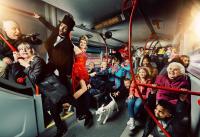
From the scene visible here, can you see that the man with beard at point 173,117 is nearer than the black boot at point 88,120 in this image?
Yes

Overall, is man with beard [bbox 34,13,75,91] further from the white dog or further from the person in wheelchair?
the white dog

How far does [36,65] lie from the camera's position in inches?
58.2

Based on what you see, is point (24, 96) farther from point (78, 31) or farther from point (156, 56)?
point (156, 56)

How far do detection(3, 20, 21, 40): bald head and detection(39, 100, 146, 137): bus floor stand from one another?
0.95 meters

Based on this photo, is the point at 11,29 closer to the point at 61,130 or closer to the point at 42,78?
the point at 42,78

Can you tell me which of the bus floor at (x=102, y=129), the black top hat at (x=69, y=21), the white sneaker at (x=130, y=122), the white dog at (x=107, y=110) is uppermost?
the black top hat at (x=69, y=21)

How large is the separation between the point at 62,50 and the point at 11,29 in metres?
0.49

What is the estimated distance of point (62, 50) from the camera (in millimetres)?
1630

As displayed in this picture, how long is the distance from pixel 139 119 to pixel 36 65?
1197 mm

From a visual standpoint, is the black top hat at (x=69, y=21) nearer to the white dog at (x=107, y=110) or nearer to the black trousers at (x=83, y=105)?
the black trousers at (x=83, y=105)

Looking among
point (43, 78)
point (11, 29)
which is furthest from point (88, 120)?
point (11, 29)

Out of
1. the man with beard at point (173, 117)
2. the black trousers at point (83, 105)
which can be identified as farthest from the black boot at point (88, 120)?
the man with beard at point (173, 117)

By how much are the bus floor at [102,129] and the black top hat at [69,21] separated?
97 cm

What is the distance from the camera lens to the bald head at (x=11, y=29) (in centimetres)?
126
